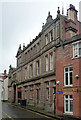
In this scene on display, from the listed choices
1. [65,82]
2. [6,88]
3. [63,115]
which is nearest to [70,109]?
[63,115]

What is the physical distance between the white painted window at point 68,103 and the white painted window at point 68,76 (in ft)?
4.48

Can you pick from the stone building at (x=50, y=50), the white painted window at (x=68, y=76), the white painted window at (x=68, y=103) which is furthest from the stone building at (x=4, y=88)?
the white painted window at (x=68, y=103)

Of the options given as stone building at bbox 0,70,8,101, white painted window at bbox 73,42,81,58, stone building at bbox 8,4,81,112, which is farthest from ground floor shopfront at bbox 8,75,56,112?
stone building at bbox 0,70,8,101

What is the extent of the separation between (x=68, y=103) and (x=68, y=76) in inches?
110

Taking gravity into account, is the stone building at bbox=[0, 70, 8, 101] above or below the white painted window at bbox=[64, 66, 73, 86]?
below

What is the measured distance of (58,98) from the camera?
18.8 meters

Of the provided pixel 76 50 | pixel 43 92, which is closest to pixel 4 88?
pixel 43 92

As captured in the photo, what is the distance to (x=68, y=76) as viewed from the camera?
17.9 metres

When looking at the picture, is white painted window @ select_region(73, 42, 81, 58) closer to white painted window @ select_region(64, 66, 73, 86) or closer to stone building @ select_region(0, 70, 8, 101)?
white painted window @ select_region(64, 66, 73, 86)

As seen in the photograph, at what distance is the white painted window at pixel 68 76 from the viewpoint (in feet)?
58.1

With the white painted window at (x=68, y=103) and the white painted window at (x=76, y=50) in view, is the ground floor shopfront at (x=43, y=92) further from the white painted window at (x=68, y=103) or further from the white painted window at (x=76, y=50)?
the white painted window at (x=76, y=50)

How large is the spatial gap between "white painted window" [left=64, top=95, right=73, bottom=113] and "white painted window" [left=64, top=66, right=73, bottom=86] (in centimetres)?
136

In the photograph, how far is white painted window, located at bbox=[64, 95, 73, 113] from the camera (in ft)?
55.9

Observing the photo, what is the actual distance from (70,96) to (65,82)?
1687mm
